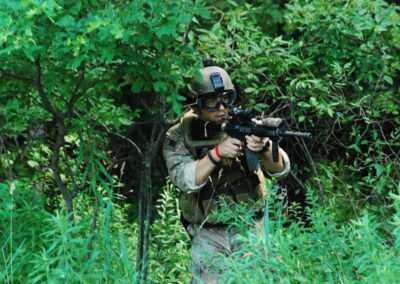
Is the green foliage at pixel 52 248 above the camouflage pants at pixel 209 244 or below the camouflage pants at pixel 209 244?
above

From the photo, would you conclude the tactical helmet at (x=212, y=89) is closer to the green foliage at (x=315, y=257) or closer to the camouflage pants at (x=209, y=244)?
the camouflage pants at (x=209, y=244)

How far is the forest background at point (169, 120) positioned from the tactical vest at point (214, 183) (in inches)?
7.1

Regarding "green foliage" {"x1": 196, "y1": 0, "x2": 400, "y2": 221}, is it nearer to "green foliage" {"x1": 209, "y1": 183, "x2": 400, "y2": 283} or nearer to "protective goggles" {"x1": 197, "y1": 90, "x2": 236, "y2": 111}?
"protective goggles" {"x1": 197, "y1": 90, "x2": 236, "y2": 111}

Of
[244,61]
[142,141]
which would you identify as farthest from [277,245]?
[142,141]

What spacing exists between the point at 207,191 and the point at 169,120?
0.77 metres

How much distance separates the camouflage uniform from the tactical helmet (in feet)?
0.65

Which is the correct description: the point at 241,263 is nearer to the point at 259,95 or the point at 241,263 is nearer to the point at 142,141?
the point at 259,95

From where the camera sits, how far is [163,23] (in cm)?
467

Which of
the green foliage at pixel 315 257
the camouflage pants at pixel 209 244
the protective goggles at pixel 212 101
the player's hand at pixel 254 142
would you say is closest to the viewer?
the green foliage at pixel 315 257

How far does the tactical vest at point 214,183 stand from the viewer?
16.9ft

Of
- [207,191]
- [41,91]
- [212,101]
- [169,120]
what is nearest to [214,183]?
[207,191]

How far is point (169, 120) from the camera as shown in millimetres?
5766

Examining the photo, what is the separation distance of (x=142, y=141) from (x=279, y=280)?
5.00m

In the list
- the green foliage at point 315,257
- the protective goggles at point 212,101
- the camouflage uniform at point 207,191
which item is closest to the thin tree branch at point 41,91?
the camouflage uniform at point 207,191
